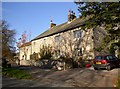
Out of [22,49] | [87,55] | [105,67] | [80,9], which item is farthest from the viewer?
[22,49]

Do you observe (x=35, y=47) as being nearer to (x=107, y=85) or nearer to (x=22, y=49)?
(x=22, y=49)

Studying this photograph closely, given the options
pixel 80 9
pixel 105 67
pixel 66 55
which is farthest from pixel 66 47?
pixel 80 9

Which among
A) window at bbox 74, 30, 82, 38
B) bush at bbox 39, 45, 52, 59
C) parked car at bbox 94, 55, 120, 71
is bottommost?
parked car at bbox 94, 55, 120, 71

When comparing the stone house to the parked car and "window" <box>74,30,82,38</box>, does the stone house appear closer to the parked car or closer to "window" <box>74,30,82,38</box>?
"window" <box>74,30,82,38</box>

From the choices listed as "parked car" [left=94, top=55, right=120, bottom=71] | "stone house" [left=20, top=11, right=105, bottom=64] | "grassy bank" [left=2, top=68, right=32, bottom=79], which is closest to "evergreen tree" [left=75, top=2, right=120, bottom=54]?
"parked car" [left=94, top=55, right=120, bottom=71]

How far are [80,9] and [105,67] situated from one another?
8676mm

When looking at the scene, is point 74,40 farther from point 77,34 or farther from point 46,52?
point 46,52

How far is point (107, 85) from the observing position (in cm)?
1555

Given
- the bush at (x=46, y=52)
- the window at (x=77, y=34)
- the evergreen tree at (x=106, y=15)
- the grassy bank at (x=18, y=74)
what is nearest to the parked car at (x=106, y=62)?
the evergreen tree at (x=106, y=15)

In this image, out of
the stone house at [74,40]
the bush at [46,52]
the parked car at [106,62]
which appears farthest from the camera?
the bush at [46,52]

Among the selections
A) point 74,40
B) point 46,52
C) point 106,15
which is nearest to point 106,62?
point 106,15

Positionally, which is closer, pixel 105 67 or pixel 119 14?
pixel 119 14

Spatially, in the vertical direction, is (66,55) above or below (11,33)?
below

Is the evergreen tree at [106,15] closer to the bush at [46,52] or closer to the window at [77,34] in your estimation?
the window at [77,34]
